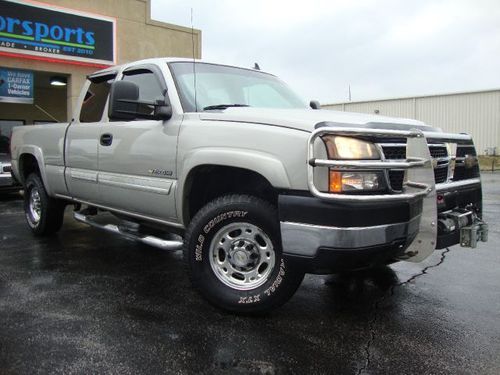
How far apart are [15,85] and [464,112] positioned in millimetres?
24821

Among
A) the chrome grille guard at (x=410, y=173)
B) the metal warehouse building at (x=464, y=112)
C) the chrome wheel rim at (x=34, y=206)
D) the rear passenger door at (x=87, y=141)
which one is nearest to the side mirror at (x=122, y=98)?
the rear passenger door at (x=87, y=141)

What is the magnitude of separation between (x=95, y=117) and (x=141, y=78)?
908 mm

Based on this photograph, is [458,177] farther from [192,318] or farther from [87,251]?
[87,251]

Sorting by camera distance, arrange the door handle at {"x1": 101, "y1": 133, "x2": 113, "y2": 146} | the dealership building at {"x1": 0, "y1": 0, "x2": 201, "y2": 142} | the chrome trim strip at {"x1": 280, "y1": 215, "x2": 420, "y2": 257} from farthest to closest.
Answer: the dealership building at {"x1": 0, "y1": 0, "x2": 201, "y2": 142}, the door handle at {"x1": 101, "y1": 133, "x2": 113, "y2": 146}, the chrome trim strip at {"x1": 280, "y1": 215, "x2": 420, "y2": 257}

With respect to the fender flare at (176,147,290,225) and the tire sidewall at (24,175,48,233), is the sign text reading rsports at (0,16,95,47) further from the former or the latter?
the fender flare at (176,147,290,225)

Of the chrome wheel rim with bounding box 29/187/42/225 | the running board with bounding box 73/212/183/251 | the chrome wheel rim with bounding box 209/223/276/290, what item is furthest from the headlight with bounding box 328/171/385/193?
the chrome wheel rim with bounding box 29/187/42/225

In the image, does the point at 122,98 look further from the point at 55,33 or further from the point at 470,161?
the point at 55,33

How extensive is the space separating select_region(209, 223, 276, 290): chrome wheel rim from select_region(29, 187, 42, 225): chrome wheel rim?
376cm

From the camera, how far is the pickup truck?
303 cm

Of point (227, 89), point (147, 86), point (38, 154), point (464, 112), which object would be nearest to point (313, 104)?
point (227, 89)

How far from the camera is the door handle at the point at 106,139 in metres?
4.78

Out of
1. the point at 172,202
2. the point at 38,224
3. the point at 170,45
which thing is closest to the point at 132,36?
the point at 170,45

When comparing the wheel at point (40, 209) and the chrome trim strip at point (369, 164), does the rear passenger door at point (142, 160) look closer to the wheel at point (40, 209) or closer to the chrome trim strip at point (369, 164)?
the chrome trim strip at point (369, 164)

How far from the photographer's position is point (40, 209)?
6367 mm
